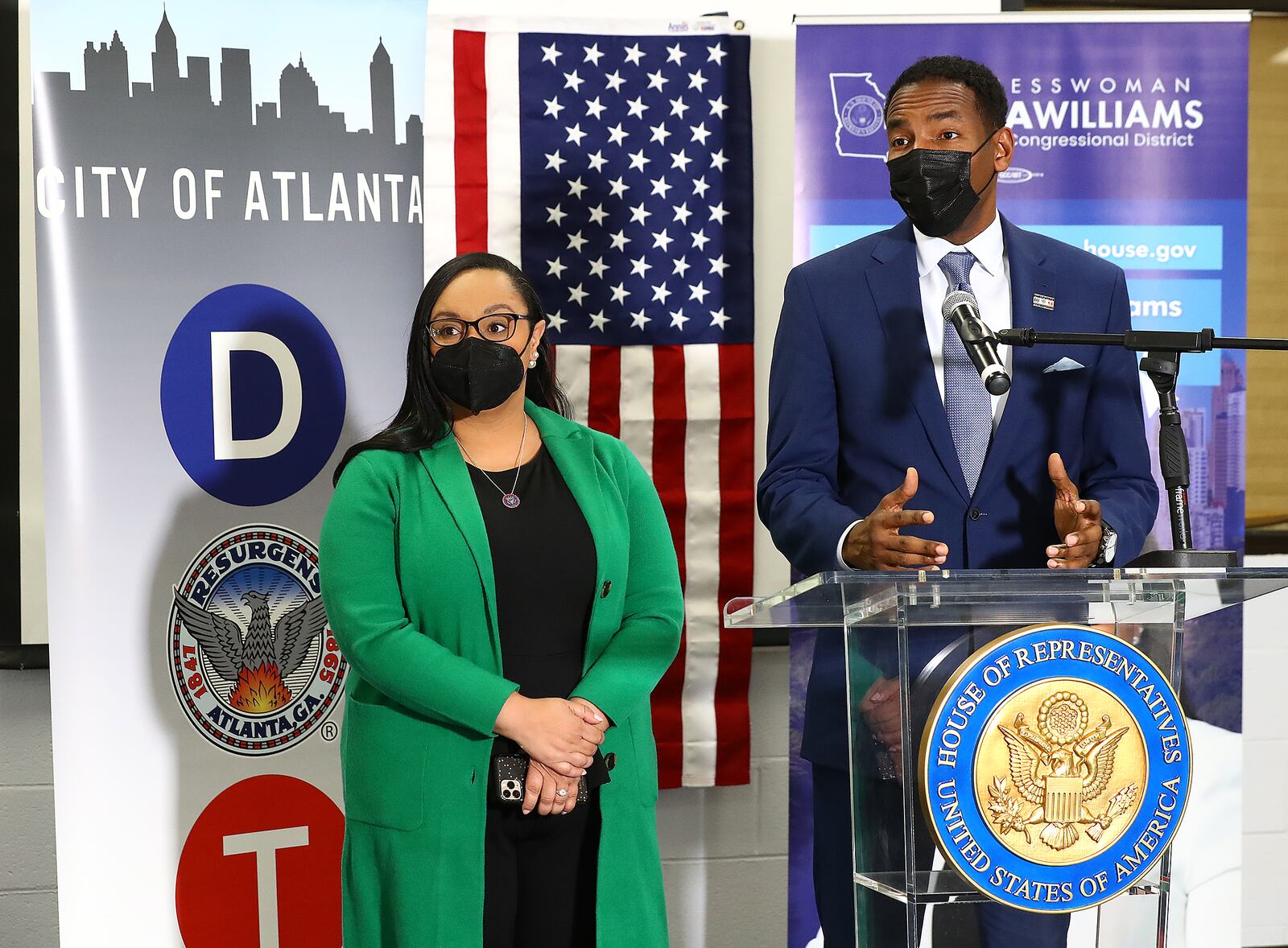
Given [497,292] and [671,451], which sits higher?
[497,292]

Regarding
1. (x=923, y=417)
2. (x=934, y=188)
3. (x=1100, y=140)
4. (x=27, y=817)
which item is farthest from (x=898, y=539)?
(x=27, y=817)

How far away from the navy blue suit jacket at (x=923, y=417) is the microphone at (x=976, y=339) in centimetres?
47

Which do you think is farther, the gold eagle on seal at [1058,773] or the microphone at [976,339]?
the microphone at [976,339]

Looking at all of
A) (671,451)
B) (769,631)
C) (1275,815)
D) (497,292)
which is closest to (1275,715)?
(1275,815)

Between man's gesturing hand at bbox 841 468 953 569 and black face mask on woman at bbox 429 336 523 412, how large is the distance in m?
0.67

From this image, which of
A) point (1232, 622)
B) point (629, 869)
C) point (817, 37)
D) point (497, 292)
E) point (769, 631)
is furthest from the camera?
point (769, 631)

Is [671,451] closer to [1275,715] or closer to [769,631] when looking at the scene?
[769,631]

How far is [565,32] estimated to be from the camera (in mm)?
3223

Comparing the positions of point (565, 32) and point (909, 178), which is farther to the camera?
point (565, 32)

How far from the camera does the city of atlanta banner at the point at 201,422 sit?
2.91 m

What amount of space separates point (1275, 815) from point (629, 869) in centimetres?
227

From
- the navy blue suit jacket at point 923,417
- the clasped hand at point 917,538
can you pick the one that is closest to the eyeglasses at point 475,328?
the navy blue suit jacket at point 923,417

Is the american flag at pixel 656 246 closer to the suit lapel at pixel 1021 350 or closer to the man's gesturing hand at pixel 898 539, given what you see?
the suit lapel at pixel 1021 350

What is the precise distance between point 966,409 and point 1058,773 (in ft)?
3.48
